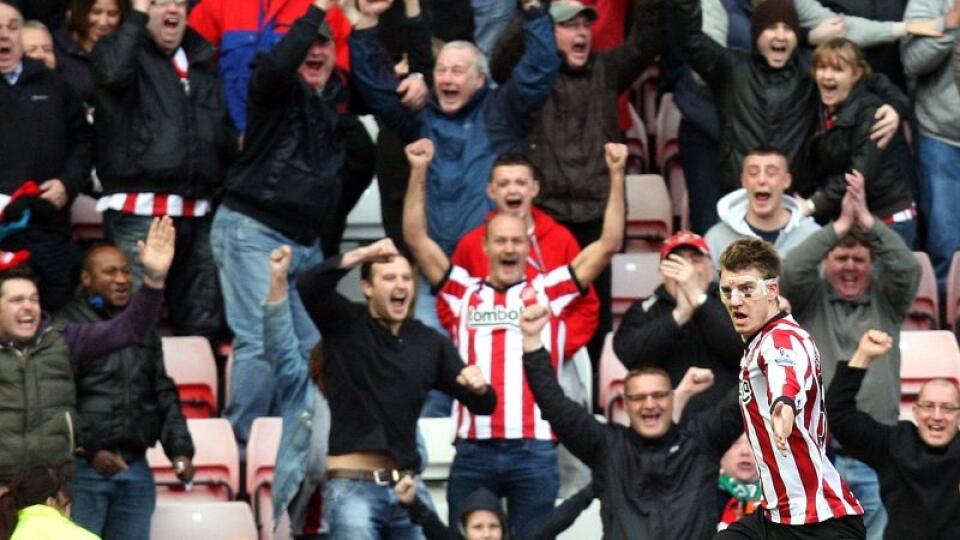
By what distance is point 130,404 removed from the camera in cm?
1268

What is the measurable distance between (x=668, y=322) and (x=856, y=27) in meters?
3.31

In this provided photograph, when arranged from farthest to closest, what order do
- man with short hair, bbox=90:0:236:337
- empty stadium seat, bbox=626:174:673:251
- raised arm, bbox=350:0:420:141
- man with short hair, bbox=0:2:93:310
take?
empty stadium seat, bbox=626:174:673:251 < raised arm, bbox=350:0:420:141 < man with short hair, bbox=90:0:236:337 < man with short hair, bbox=0:2:93:310

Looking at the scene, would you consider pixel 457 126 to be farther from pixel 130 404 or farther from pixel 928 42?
pixel 928 42

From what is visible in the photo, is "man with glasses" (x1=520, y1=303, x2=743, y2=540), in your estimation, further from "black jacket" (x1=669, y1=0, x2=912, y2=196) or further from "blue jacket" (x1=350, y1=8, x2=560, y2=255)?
"black jacket" (x1=669, y1=0, x2=912, y2=196)

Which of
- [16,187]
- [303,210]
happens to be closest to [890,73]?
[303,210]

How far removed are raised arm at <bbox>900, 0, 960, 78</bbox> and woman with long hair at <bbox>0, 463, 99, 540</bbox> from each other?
639 centimetres

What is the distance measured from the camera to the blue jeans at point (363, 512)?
12.0 meters

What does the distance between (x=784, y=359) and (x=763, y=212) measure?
3.43 meters

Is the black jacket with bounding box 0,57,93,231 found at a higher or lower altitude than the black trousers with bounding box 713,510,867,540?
higher

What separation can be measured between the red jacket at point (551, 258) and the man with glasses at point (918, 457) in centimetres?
169

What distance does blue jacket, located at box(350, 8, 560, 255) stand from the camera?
46.2ft

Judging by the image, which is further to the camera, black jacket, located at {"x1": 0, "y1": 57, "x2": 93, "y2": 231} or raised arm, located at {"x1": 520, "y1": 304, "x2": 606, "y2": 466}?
black jacket, located at {"x1": 0, "y1": 57, "x2": 93, "y2": 231}

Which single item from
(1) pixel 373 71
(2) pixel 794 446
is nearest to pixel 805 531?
(2) pixel 794 446

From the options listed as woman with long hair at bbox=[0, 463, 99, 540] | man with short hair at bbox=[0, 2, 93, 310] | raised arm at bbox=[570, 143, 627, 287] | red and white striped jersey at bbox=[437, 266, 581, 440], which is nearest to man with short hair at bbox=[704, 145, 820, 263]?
raised arm at bbox=[570, 143, 627, 287]
